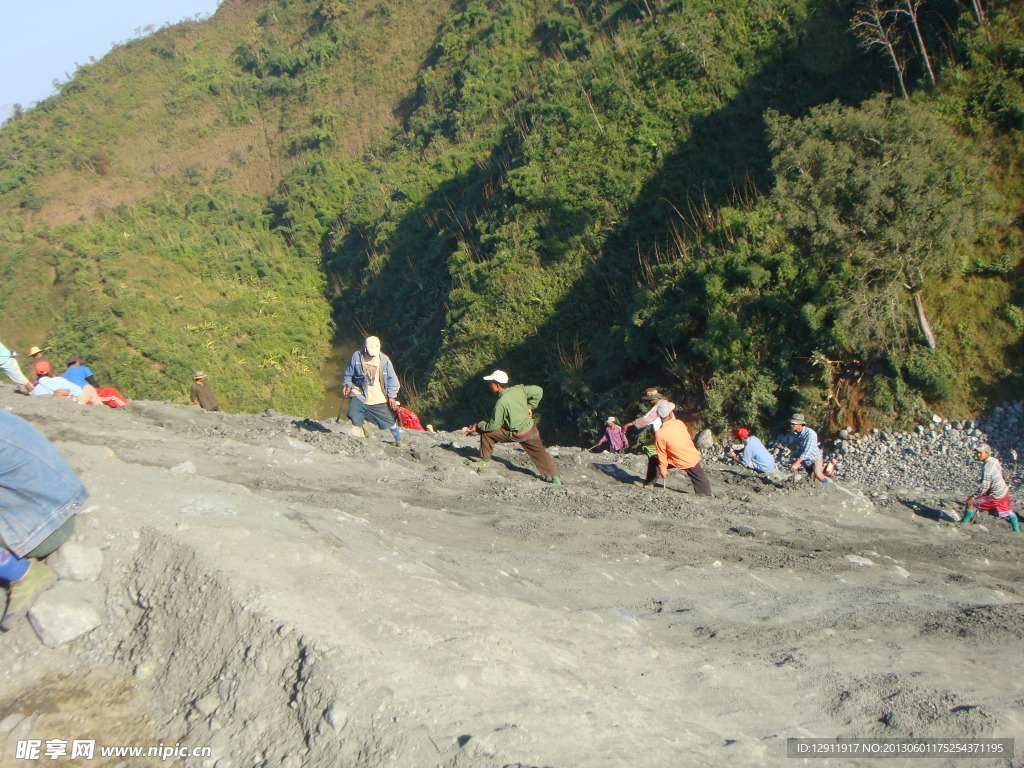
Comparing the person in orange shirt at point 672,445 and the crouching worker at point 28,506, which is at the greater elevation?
the crouching worker at point 28,506

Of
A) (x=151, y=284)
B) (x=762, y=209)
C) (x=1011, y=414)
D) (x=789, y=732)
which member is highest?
(x=151, y=284)

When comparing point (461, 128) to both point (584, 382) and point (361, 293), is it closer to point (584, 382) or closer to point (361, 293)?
point (361, 293)

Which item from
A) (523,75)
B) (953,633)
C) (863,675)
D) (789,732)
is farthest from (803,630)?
(523,75)

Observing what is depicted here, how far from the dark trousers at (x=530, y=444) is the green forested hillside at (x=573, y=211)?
6925 millimetres

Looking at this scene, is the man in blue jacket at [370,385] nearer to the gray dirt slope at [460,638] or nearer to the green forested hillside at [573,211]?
the gray dirt slope at [460,638]

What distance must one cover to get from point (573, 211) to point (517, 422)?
13.3 metres

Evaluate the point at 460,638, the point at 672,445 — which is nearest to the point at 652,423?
the point at 672,445

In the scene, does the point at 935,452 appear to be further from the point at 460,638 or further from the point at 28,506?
the point at 28,506

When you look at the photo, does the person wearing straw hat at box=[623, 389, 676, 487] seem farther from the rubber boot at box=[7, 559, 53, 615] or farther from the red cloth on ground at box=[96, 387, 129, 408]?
the red cloth on ground at box=[96, 387, 129, 408]

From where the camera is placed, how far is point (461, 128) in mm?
31031

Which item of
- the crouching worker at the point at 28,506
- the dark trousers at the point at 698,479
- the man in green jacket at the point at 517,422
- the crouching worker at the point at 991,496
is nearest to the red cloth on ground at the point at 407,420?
the man in green jacket at the point at 517,422

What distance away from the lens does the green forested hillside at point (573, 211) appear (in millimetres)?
13078

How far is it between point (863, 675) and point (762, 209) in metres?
12.4

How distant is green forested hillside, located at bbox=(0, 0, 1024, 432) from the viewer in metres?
13.1
